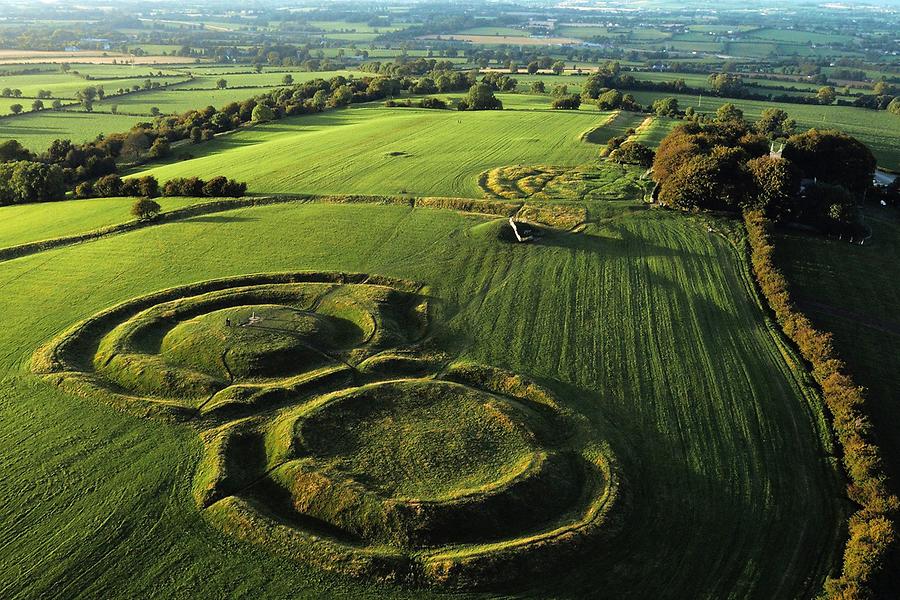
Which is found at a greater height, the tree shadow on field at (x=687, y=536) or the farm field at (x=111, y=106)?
the farm field at (x=111, y=106)

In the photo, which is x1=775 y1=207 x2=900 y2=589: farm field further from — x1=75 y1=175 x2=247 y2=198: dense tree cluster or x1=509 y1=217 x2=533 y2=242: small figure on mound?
x1=75 y1=175 x2=247 y2=198: dense tree cluster

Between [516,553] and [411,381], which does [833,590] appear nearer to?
[516,553]

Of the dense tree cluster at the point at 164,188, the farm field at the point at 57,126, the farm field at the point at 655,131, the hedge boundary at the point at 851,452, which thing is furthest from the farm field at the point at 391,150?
the hedge boundary at the point at 851,452

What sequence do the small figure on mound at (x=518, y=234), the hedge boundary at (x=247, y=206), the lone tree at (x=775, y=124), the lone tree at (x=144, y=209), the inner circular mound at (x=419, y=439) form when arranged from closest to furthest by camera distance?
the inner circular mound at (x=419, y=439) → the small figure on mound at (x=518, y=234) → the hedge boundary at (x=247, y=206) → the lone tree at (x=144, y=209) → the lone tree at (x=775, y=124)

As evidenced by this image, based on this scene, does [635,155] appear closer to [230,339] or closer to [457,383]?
[457,383]

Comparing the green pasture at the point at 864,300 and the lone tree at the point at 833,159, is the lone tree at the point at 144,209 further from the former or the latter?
the lone tree at the point at 833,159

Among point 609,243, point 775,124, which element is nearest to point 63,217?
point 609,243

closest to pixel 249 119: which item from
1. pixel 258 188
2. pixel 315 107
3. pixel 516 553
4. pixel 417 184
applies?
pixel 315 107
